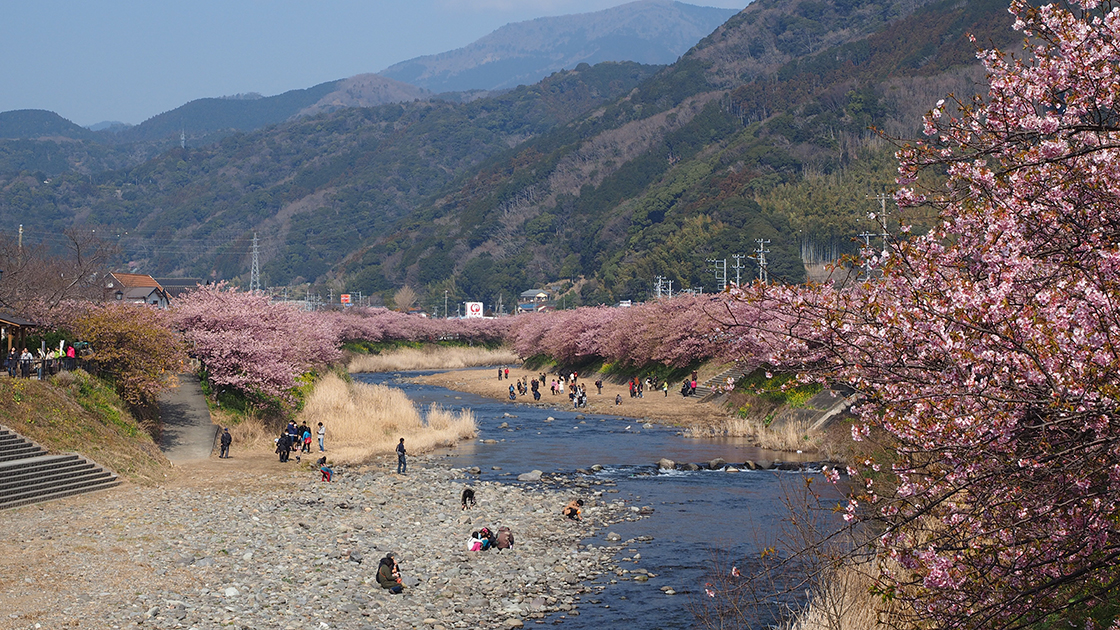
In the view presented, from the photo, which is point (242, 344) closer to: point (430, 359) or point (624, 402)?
point (624, 402)

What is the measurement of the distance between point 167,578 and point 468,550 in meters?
7.70

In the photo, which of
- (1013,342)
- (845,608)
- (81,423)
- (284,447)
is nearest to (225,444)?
(284,447)

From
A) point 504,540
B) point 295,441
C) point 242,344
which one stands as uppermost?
point 242,344

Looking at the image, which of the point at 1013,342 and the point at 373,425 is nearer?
the point at 1013,342

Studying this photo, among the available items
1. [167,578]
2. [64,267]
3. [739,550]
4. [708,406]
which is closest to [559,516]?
[739,550]

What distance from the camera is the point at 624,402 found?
6706 cm

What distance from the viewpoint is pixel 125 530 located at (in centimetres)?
2417

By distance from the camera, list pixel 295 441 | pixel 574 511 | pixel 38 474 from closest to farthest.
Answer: pixel 38 474
pixel 574 511
pixel 295 441

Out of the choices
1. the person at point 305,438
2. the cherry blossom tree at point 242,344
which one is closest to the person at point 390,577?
the person at point 305,438

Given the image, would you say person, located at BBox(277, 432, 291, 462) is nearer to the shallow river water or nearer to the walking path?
the walking path

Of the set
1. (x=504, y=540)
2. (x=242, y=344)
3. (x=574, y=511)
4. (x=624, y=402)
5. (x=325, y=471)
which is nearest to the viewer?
(x=504, y=540)

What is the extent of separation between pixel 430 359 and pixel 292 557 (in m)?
103

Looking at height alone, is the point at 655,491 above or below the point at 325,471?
below

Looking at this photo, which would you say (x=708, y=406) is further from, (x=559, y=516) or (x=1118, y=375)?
(x=1118, y=375)
